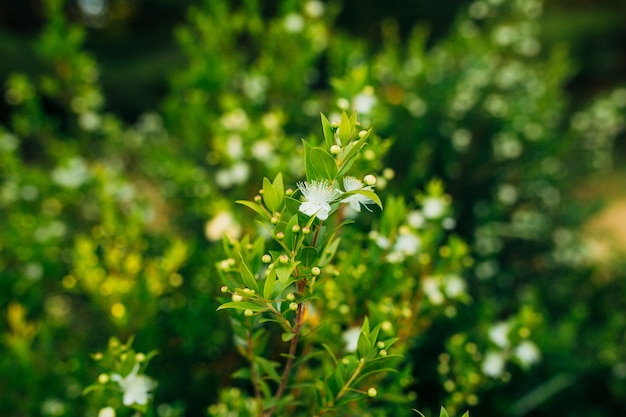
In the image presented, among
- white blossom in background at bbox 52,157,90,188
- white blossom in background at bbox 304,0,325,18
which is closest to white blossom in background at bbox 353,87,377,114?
white blossom in background at bbox 304,0,325,18

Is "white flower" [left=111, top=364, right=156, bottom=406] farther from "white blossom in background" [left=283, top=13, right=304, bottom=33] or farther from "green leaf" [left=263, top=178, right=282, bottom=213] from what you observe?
"white blossom in background" [left=283, top=13, right=304, bottom=33]

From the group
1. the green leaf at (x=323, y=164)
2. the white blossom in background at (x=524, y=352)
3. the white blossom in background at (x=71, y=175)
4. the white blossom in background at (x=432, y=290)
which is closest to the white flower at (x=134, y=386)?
the green leaf at (x=323, y=164)

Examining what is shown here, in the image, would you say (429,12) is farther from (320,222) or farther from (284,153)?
(320,222)

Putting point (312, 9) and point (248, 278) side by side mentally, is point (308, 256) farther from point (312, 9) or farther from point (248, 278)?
point (312, 9)

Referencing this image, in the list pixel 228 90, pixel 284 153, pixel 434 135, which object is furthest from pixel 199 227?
pixel 434 135

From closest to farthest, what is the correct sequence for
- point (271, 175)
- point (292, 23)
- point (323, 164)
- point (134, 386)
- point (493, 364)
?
point (323, 164), point (134, 386), point (493, 364), point (271, 175), point (292, 23)

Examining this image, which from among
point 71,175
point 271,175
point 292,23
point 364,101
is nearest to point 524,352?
point 364,101
